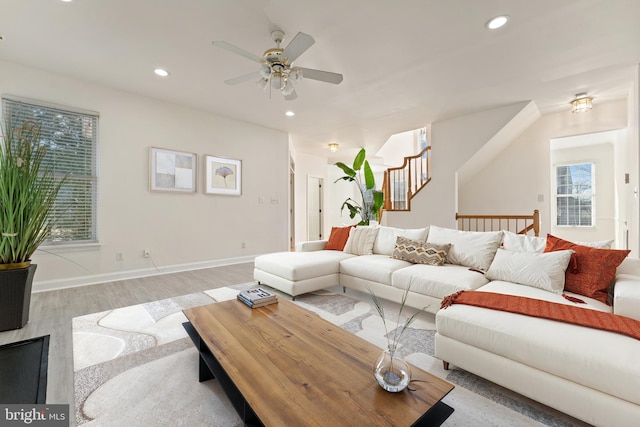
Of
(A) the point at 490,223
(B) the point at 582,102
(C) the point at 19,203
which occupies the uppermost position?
(B) the point at 582,102

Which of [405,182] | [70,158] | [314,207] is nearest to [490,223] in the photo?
[405,182]

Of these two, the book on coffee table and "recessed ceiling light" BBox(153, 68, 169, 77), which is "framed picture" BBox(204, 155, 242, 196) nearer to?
"recessed ceiling light" BBox(153, 68, 169, 77)

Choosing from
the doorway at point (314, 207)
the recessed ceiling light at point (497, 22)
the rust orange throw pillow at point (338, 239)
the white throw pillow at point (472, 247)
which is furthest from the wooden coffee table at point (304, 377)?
the doorway at point (314, 207)

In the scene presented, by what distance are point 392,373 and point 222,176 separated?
15.0 ft

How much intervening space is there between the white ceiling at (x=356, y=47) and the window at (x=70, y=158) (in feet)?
1.75

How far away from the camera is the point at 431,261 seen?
286 centimetres

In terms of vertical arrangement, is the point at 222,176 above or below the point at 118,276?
above

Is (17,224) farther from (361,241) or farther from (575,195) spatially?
(575,195)

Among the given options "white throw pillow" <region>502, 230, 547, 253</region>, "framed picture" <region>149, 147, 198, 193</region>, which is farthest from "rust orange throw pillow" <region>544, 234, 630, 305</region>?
"framed picture" <region>149, 147, 198, 193</region>

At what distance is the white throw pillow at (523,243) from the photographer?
2.39 meters

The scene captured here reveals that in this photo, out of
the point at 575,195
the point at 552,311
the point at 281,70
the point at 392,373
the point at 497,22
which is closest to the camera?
the point at 392,373

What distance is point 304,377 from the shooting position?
1.10 m

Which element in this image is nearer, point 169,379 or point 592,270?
point 169,379

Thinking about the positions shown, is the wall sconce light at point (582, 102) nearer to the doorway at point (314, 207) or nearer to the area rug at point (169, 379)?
the area rug at point (169, 379)
